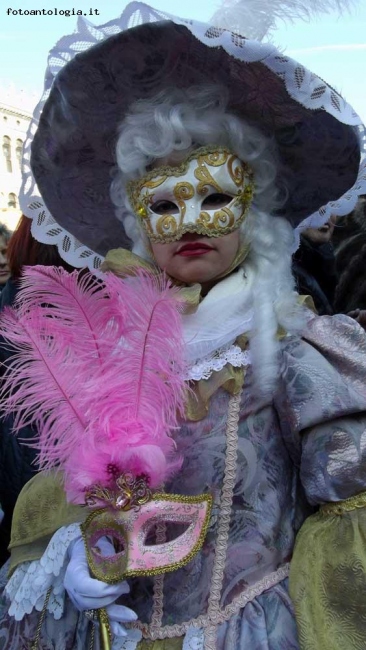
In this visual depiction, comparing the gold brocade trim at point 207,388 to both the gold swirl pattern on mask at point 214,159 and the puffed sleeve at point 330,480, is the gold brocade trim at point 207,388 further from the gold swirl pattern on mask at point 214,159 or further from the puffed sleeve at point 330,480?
the gold swirl pattern on mask at point 214,159

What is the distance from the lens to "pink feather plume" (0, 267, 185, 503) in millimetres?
982

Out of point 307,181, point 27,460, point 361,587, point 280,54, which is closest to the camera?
point 361,587

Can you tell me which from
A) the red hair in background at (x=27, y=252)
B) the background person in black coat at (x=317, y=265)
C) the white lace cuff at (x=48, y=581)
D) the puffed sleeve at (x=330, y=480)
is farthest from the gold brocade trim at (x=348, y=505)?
the red hair in background at (x=27, y=252)

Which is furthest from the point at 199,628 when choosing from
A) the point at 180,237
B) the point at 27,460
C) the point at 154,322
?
the point at 27,460

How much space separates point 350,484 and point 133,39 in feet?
2.66

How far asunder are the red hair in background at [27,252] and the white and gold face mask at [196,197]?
0.64m

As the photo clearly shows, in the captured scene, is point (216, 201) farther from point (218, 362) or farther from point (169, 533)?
point (169, 533)

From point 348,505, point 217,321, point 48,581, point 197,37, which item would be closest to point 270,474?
point 348,505

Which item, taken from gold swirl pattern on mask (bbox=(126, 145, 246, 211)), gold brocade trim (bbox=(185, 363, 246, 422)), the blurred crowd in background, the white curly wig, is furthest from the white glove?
the blurred crowd in background

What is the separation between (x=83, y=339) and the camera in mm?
1063

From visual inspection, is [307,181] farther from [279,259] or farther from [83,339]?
[83,339]

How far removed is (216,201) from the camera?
1197 mm

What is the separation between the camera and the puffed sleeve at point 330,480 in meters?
0.98

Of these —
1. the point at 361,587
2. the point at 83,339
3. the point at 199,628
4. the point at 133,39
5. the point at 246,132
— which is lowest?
the point at 199,628
